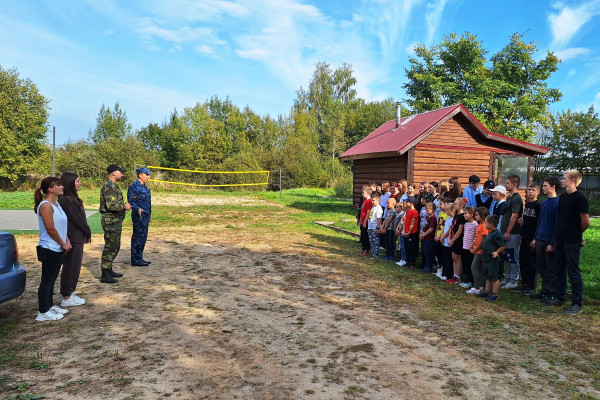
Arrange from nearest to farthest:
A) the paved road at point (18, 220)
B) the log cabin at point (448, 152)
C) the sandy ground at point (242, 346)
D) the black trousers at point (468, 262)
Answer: the sandy ground at point (242, 346) → the black trousers at point (468, 262) → the paved road at point (18, 220) → the log cabin at point (448, 152)

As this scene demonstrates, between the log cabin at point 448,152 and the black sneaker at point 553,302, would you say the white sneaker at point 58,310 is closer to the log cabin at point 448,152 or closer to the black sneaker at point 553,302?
the black sneaker at point 553,302

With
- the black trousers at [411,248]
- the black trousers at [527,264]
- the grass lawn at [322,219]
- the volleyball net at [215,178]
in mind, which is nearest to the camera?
the black trousers at [527,264]

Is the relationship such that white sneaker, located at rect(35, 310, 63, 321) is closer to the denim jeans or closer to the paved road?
the denim jeans

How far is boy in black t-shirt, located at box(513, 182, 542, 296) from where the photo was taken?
6.26m

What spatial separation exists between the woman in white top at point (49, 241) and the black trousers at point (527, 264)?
6.60 metres

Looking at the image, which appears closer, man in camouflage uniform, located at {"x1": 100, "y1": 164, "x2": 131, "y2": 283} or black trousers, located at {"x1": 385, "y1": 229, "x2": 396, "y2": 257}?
Result: man in camouflage uniform, located at {"x1": 100, "y1": 164, "x2": 131, "y2": 283}

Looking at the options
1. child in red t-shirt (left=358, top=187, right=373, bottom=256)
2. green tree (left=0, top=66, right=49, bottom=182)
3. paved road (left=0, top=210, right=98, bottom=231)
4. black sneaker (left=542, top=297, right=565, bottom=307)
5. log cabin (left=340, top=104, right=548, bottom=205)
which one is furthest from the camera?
green tree (left=0, top=66, right=49, bottom=182)

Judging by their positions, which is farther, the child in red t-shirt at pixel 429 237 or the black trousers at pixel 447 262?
the child in red t-shirt at pixel 429 237

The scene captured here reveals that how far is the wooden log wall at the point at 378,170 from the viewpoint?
16.0m

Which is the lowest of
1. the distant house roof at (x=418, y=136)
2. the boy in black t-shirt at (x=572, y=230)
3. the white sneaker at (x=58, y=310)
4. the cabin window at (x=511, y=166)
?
the white sneaker at (x=58, y=310)

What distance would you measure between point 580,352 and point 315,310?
295 cm

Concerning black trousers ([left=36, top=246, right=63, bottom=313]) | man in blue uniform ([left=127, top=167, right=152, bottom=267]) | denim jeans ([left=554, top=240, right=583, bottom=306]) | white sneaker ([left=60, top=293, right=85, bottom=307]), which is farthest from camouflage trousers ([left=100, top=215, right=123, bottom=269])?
denim jeans ([left=554, top=240, right=583, bottom=306])

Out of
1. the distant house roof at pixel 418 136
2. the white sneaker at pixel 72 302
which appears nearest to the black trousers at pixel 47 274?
the white sneaker at pixel 72 302

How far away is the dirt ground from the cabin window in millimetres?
12985
